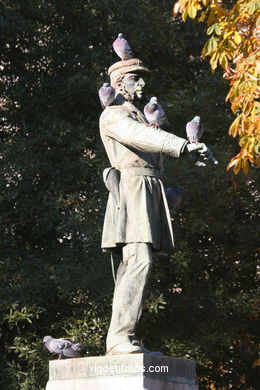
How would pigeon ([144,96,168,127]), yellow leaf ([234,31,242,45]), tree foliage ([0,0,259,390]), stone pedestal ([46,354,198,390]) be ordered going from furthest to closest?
tree foliage ([0,0,259,390]) → yellow leaf ([234,31,242,45]) → pigeon ([144,96,168,127]) → stone pedestal ([46,354,198,390])

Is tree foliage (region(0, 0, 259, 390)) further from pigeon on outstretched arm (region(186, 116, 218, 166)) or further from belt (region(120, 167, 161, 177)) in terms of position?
pigeon on outstretched arm (region(186, 116, 218, 166))

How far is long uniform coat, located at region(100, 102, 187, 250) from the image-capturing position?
6.66 m

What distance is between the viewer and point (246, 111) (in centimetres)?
992

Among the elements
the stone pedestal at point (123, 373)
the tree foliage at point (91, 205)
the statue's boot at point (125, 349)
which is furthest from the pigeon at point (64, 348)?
the tree foliage at point (91, 205)

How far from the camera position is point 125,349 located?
642 centimetres

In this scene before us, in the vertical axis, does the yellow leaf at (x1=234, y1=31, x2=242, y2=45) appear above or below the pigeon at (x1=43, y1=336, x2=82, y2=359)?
above

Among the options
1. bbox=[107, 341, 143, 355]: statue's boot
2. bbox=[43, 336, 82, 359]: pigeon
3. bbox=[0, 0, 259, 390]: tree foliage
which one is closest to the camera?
bbox=[107, 341, 143, 355]: statue's boot

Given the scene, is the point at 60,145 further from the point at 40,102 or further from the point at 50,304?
the point at 50,304

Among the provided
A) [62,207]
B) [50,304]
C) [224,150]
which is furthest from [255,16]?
[50,304]

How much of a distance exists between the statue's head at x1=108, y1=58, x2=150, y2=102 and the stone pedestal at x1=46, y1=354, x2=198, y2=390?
1.98m

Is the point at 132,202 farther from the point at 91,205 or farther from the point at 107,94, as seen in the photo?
the point at 91,205

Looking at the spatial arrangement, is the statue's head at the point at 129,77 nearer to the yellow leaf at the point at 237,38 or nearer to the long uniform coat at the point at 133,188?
the long uniform coat at the point at 133,188

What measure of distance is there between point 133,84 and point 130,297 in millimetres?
1608

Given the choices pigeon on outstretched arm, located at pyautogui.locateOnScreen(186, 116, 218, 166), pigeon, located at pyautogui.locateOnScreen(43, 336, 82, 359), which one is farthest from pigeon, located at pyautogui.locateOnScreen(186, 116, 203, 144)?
pigeon, located at pyautogui.locateOnScreen(43, 336, 82, 359)
